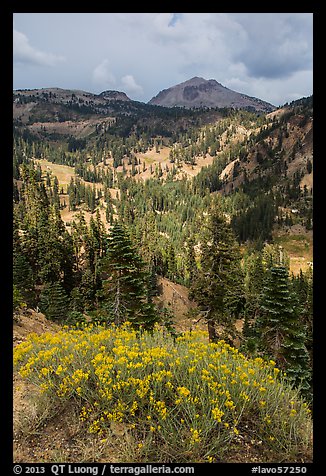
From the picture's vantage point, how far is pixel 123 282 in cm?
2027

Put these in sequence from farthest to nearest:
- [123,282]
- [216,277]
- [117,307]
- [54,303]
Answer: [54,303], [123,282], [117,307], [216,277]

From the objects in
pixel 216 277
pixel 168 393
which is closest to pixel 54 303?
pixel 216 277

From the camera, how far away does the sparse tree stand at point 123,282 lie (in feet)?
64.6

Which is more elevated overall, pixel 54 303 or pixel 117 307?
pixel 117 307

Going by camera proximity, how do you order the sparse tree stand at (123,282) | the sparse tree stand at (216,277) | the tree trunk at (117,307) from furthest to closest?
the sparse tree stand at (123,282) → the tree trunk at (117,307) → the sparse tree stand at (216,277)

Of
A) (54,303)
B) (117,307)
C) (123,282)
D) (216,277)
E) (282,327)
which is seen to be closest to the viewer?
(282,327)

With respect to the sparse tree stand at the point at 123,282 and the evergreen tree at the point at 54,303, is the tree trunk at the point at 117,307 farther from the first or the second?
the evergreen tree at the point at 54,303

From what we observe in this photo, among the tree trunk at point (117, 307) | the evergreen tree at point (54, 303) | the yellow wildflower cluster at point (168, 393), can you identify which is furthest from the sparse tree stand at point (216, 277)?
the evergreen tree at point (54, 303)

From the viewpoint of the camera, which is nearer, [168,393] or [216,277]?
[168,393]

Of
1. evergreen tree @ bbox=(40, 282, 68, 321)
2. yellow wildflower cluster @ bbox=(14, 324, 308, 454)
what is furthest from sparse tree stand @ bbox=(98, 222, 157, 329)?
evergreen tree @ bbox=(40, 282, 68, 321)

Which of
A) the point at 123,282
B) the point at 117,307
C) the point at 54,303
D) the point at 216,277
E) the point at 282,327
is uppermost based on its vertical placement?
the point at 216,277

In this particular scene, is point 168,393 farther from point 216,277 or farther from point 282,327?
point 282,327
